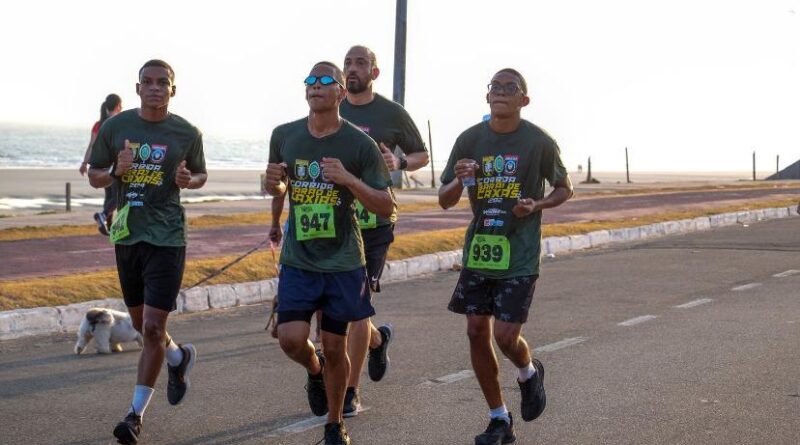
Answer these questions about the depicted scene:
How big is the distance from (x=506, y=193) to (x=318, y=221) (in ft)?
3.28

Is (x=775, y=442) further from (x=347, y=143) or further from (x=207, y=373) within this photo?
(x=207, y=373)

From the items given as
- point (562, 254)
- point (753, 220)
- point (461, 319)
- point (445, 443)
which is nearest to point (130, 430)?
point (445, 443)

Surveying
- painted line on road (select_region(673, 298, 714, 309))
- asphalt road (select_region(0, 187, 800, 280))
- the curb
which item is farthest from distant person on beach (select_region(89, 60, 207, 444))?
painted line on road (select_region(673, 298, 714, 309))

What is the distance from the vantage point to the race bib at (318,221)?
6184 mm

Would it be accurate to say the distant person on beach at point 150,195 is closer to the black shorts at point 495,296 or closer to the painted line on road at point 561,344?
the black shorts at point 495,296

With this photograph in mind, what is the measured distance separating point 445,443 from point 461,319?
4.71 meters

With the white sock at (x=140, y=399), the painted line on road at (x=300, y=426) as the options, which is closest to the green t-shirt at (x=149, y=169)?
the white sock at (x=140, y=399)

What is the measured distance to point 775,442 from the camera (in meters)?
6.46

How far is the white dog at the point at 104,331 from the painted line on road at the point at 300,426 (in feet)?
8.71

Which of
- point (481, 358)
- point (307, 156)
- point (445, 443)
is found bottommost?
point (445, 443)

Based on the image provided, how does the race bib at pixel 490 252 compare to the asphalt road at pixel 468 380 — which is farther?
A: the asphalt road at pixel 468 380

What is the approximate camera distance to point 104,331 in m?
9.16

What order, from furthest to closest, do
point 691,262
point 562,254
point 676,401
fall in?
1. point 562,254
2. point 691,262
3. point 676,401

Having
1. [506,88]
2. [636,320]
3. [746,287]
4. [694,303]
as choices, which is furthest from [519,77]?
[746,287]
